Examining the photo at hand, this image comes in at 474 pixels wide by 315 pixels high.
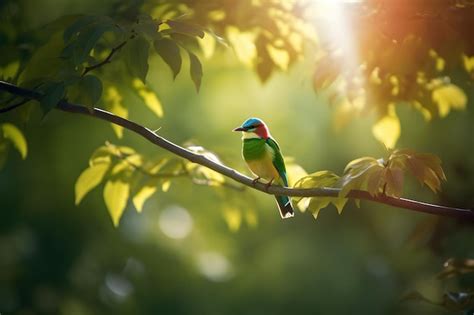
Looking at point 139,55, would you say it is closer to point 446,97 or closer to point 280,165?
point 280,165

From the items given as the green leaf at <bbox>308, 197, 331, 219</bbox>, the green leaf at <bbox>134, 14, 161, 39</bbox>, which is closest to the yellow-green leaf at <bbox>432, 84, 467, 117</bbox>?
the green leaf at <bbox>308, 197, 331, 219</bbox>

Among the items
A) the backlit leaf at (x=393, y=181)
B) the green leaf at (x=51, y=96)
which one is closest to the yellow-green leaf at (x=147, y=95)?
the green leaf at (x=51, y=96)

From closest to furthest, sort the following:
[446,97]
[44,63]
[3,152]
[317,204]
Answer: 1. [317,204]
2. [44,63]
3. [3,152]
4. [446,97]

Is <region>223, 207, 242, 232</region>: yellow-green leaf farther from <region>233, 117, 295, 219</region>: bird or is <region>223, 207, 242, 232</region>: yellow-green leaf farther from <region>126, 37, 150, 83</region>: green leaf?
<region>126, 37, 150, 83</region>: green leaf

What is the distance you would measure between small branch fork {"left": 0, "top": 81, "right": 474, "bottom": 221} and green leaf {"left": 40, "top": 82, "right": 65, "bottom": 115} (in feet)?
0.23

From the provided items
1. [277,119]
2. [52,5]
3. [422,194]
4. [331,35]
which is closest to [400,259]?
[277,119]

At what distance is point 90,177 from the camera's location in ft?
9.62

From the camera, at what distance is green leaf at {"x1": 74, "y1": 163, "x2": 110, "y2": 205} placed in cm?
290

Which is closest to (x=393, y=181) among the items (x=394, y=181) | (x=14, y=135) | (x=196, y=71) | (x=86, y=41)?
(x=394, y=181)

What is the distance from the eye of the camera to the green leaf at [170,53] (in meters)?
2.23

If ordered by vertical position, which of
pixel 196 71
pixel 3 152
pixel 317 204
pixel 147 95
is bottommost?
pixel 3 152

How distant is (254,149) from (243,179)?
2.57 feet

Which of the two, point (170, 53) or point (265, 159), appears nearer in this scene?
point (170, 53)

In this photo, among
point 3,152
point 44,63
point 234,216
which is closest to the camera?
point 44,63
